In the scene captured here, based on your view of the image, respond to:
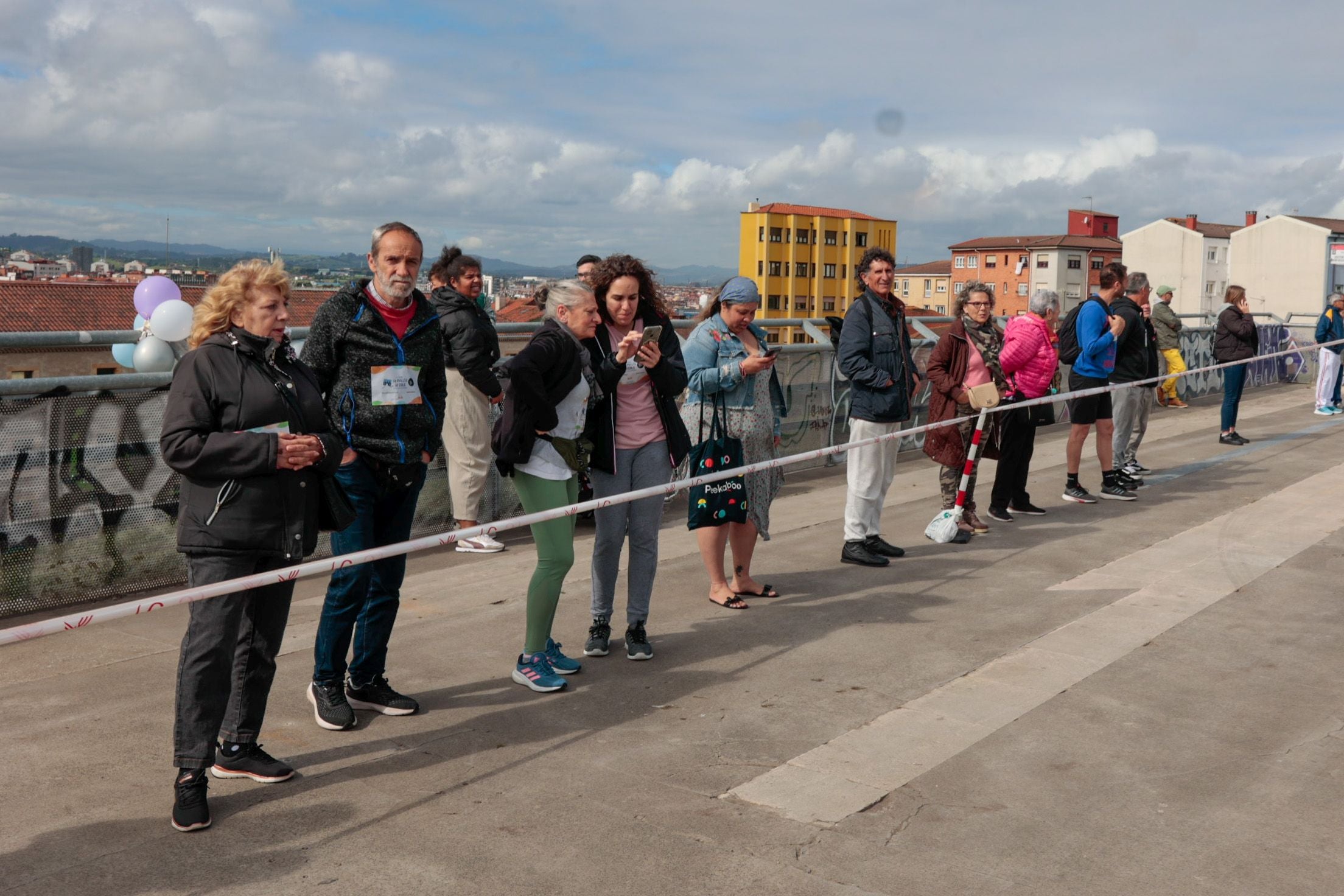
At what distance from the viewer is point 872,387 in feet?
25.5

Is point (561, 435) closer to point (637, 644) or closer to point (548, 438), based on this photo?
point (548, 438)

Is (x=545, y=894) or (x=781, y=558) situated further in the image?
(x=781, y=558)

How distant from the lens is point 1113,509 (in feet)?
32.3

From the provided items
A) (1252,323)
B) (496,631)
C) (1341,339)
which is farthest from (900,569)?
(1341,339)

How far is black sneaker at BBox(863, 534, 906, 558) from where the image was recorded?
26.3 ft

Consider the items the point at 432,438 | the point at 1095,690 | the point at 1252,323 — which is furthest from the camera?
the point at 1252,323

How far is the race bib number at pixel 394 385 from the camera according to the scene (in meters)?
4.70

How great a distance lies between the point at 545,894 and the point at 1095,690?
2.92 m

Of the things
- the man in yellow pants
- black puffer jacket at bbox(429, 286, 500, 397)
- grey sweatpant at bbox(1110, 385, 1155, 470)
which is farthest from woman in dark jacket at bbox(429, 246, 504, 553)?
the man in yellow pants

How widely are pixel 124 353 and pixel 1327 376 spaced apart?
50.1 feet

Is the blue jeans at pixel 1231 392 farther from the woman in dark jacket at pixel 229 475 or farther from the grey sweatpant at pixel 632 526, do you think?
the woman in dark jacket at pixel 229 475

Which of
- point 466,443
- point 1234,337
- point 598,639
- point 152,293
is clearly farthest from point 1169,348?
point 152,293

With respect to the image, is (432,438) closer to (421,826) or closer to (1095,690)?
(421,826)

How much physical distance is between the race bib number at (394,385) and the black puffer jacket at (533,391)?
0.48 m
